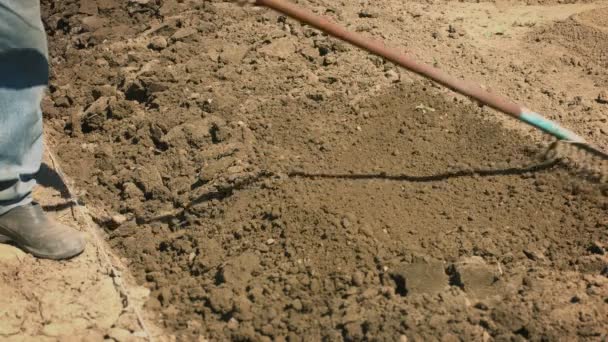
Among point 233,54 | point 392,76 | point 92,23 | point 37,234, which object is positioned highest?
point 392,76

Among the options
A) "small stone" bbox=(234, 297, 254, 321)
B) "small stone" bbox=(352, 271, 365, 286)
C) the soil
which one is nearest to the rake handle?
the soil

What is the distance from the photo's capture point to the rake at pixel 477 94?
264 centimetres

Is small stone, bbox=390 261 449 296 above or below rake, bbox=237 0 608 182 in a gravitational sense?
below

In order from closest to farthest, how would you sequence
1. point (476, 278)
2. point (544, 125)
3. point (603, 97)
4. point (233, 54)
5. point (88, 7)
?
point (476, 278) → point (544, 125) → point (603, 97) → point (233, 54) → point (88, 7)

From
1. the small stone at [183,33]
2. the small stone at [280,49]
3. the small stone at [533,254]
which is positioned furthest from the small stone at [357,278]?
the small stone at [183,33]

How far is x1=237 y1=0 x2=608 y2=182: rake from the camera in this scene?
2643mm

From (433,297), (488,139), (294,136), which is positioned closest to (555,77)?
(488,139)

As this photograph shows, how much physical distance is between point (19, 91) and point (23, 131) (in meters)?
0.17

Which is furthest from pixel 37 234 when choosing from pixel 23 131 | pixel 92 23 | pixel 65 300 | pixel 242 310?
pixel 92 23

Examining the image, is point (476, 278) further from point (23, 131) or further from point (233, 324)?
point (23, 131)

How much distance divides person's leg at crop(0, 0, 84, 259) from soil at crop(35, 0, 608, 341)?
13.1 inches

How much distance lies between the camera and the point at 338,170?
10.6ft

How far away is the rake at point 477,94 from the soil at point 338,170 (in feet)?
0.27

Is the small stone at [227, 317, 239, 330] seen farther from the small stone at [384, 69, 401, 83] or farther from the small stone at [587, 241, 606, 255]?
the small stone at [384, 69, 401, 83]
